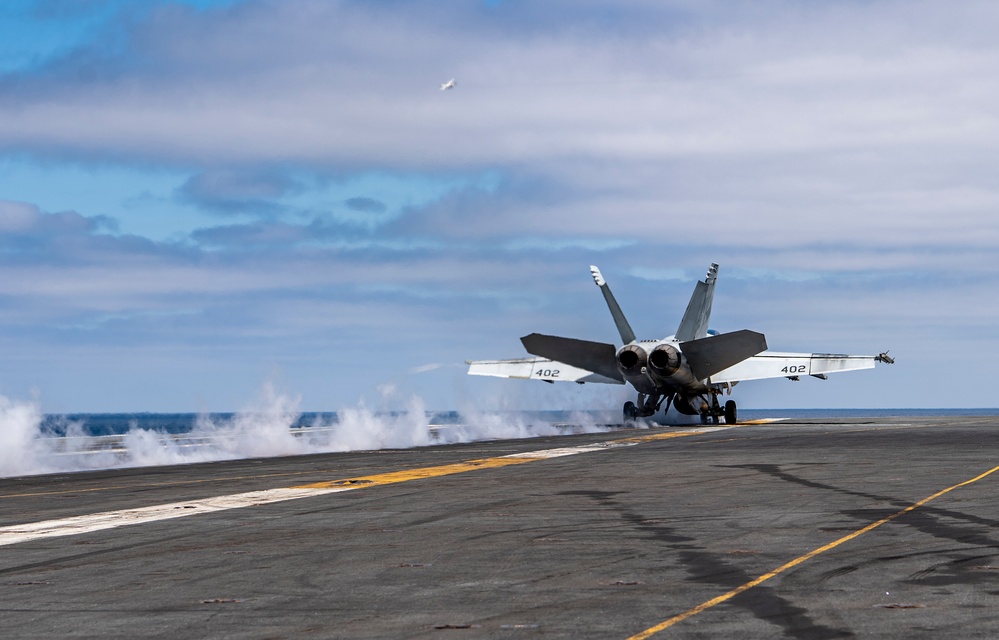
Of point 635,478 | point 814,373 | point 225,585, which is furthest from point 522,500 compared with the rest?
point 814,373

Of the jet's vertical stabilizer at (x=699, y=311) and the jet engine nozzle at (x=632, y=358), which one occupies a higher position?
the jet's vertical stabilizer at (x=699, y=311)

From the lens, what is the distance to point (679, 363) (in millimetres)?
53594

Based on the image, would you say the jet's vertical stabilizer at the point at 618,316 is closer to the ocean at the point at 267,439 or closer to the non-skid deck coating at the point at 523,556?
the ocean at the point at 267,439

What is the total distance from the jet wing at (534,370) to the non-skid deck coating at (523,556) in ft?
111

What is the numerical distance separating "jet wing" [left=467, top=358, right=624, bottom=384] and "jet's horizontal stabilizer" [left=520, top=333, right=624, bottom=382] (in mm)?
3728

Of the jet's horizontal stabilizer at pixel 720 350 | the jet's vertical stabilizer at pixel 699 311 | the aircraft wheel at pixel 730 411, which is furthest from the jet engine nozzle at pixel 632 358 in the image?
the aircraft wheel at pixel 730 411

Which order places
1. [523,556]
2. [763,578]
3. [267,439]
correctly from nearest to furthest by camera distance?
[763,578], [523,556], [267,439]

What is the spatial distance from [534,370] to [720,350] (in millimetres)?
13446

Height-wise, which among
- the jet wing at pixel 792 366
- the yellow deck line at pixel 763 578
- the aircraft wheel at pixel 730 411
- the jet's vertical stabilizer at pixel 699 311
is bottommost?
the yellow deck line at pixel 763 578

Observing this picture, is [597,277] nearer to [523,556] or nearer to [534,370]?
[534,370]

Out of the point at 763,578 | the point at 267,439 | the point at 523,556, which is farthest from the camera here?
the point at 267,439

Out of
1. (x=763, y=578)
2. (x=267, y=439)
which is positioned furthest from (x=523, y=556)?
(x=267, y=439)

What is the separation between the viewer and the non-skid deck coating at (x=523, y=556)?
10.2 m

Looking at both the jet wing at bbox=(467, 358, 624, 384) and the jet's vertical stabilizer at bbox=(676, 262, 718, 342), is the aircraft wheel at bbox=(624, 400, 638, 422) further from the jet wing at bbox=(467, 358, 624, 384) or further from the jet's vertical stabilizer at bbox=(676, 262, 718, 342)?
the jet's vertical stabilizer at bbox=(676, 262, 718, 342)
